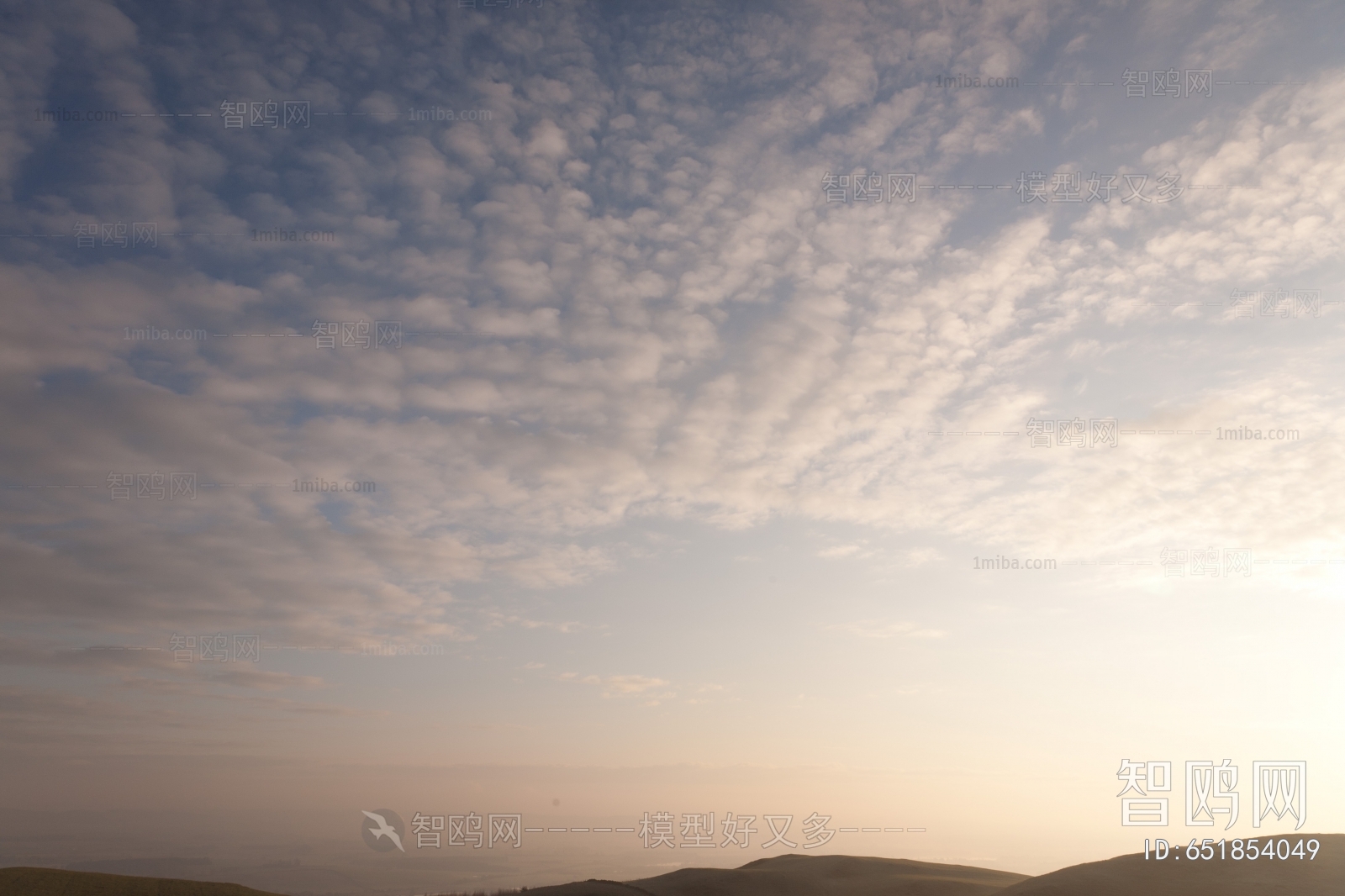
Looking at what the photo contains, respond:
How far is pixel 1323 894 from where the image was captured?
49969 mm

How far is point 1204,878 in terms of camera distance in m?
55.0

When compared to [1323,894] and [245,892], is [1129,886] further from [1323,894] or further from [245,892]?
[245,892]

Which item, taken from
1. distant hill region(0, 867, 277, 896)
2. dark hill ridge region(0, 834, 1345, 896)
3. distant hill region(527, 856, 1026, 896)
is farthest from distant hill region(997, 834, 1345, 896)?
distant hill region(0, 867, 277, 896)

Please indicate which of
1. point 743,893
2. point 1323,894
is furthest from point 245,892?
point 1323,894

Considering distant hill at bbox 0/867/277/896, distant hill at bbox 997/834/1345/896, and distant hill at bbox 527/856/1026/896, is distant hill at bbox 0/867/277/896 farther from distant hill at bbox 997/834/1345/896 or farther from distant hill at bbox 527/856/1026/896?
distant hill at bbox 997/834/1345/896

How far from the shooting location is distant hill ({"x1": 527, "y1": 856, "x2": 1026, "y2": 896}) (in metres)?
67.4

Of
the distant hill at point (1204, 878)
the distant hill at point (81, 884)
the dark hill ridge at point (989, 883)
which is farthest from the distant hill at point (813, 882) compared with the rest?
the distant hill at point (81, 884)

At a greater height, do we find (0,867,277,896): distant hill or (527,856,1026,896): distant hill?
(0,867,277,896): distant hill

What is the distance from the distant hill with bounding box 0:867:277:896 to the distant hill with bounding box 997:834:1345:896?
60.4m

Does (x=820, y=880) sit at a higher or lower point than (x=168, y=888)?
lower

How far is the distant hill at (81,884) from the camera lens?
53500 millimetres

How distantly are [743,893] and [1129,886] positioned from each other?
32.2m

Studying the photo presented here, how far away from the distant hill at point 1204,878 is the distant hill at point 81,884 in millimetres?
60398

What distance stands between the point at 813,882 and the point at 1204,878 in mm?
34049
